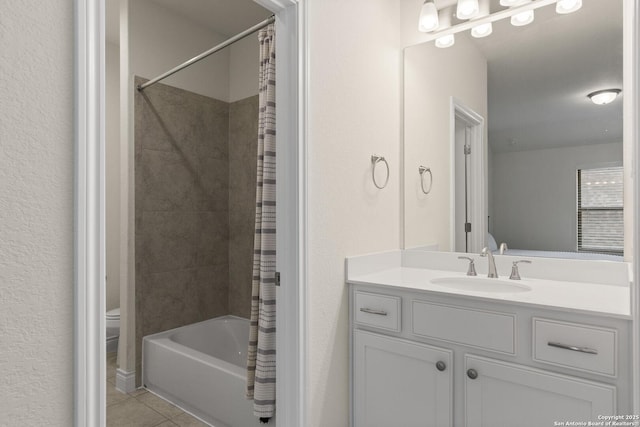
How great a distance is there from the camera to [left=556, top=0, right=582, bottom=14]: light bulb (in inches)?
69.8

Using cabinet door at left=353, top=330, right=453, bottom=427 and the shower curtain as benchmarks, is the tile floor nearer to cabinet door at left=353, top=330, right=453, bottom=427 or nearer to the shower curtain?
the shower curtain

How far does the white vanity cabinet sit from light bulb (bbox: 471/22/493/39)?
147cm

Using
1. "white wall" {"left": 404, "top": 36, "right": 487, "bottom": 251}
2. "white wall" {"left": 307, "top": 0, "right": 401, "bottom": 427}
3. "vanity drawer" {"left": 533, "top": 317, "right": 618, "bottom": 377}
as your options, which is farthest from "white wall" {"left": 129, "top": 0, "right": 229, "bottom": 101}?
"vanity drawer" {"left": 533, "top": 317, "right": 618, "bottom": 377}

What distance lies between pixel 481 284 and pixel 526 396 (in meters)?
0.59

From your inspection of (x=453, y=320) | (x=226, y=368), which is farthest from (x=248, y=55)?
(x=453, y=320)

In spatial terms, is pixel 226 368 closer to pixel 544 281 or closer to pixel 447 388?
pixel 447 388

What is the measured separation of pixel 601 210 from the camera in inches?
69.3

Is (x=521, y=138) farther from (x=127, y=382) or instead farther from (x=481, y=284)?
(x=127, y=382)

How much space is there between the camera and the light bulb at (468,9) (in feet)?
6.63

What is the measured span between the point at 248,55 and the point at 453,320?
2.66m

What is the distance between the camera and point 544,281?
1806mm

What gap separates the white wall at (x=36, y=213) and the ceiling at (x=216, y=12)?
7.01ft

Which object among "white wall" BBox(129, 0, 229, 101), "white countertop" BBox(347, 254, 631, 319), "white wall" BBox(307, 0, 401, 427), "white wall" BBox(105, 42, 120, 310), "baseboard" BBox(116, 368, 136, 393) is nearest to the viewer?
"white countertop" BBox(347, 254, 631, 319)
